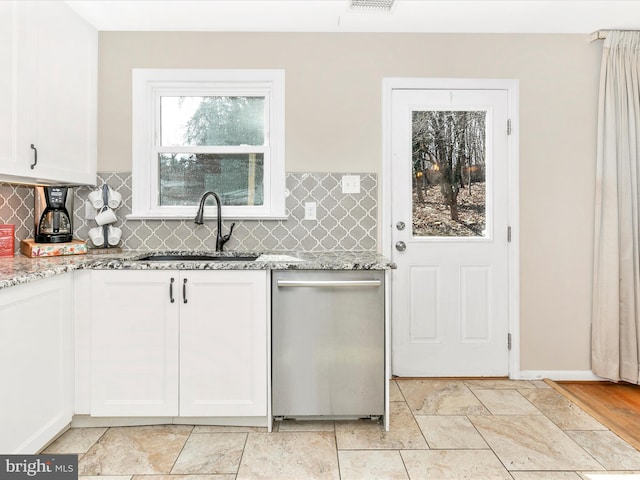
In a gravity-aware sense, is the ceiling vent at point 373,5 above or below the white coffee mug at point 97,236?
above

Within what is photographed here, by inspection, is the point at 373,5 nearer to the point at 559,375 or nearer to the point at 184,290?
the point at 184,290

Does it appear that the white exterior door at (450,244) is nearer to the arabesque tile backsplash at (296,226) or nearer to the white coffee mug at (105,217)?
the arabesque tile backsplash at (296,226)

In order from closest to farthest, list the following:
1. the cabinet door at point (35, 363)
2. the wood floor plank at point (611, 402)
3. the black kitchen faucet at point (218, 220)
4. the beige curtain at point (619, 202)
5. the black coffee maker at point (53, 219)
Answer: the cabinet door at point (35, 363), the wood floor plank at point (611, 402), the black coffee maker at point (53, 219), the black kitchen faucet at point (218, 220), the beige curtain at point (619, 202)

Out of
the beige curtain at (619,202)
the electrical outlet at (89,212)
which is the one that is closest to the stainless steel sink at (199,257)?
the electrical outlet at (89,212)

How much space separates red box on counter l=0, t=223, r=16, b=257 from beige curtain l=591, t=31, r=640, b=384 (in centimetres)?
370

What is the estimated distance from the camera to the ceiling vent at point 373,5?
2314 mm

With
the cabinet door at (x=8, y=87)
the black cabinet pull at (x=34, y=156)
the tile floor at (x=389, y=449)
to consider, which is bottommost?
the tile floor at (x=389, y=449)

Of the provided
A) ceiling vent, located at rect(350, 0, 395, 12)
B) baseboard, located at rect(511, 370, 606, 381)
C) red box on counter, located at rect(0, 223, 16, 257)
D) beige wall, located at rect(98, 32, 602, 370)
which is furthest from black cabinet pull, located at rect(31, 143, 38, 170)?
baseboard, located at rect(511, 370, 606, 381)

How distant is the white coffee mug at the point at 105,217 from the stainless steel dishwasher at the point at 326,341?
1.28m

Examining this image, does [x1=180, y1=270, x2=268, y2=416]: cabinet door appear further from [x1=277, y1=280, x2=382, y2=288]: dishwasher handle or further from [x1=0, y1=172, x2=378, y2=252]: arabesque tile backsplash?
[x1=0, y1=172, x2=378, y2=252]: arabesque tile backsplash

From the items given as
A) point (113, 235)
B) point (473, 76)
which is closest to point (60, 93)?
point (113, 235)

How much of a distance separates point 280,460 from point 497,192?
2.21 m

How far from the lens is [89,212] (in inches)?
105

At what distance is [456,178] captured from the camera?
2.81m
